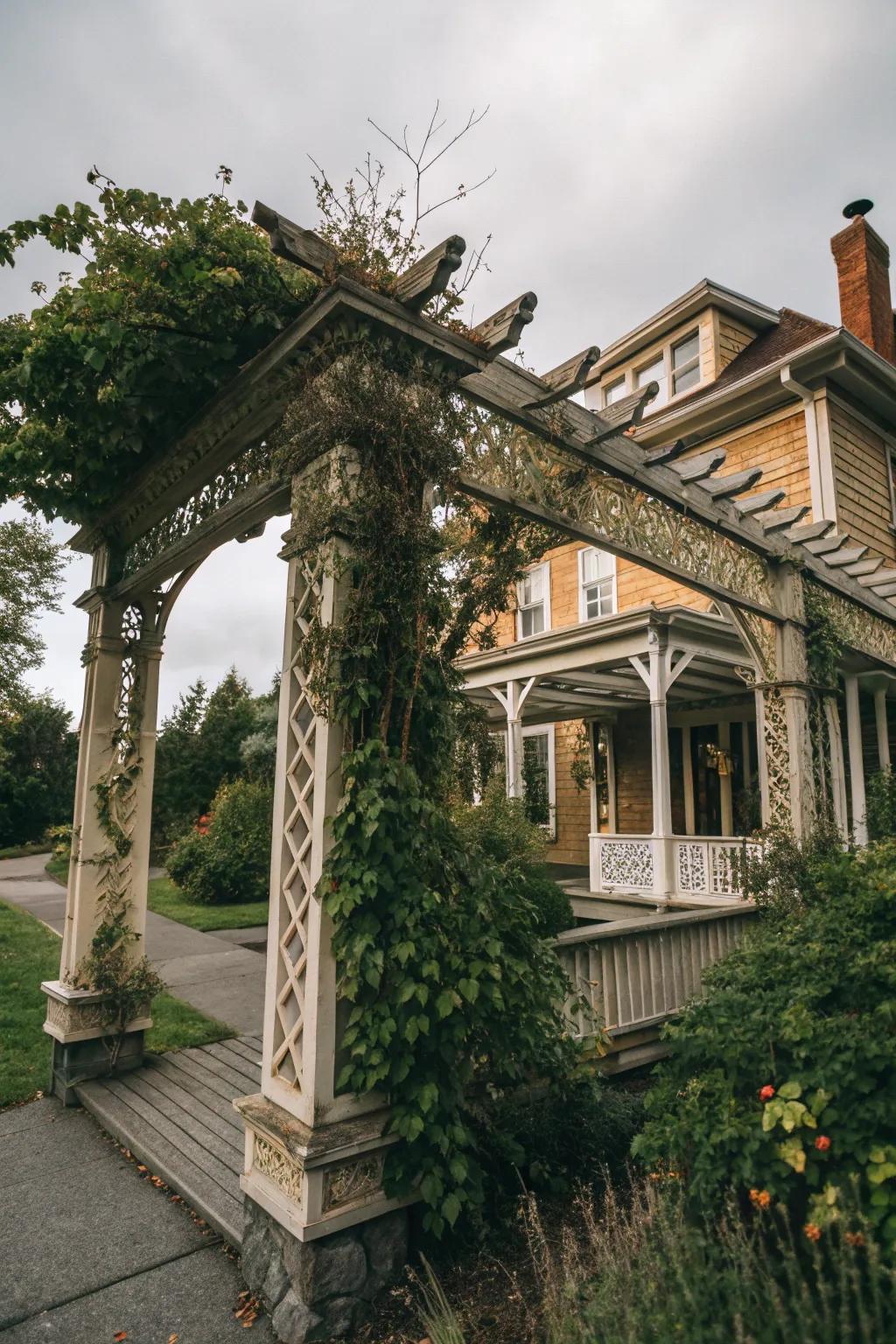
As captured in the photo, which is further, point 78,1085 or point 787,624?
point 787,624

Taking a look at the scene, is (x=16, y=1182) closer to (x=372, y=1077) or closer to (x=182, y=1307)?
(x=182, y=1307)

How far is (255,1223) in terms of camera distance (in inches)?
125

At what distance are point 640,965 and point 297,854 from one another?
338 centimetres

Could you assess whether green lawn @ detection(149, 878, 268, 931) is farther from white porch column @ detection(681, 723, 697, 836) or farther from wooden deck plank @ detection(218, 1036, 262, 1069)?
white porch column @ detection(681, 723, 697, 836)

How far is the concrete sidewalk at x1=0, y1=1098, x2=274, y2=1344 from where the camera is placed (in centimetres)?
296

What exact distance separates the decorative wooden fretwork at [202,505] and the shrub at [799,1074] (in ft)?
10.4

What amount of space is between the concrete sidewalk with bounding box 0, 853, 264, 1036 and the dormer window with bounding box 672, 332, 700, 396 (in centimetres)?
1112

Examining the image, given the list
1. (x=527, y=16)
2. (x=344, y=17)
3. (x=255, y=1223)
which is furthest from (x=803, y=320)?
(x=255, y=1223)

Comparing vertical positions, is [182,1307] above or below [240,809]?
below

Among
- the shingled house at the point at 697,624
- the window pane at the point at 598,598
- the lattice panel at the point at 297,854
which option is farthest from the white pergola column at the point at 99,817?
the window pane at the point at 598,598

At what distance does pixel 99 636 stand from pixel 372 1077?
399cm

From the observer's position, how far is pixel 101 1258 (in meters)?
3.41

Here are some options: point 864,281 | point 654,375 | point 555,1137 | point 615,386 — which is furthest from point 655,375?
point 555,1137

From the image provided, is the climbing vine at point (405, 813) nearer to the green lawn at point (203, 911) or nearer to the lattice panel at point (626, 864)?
the lattice panel at point (626, 864)
